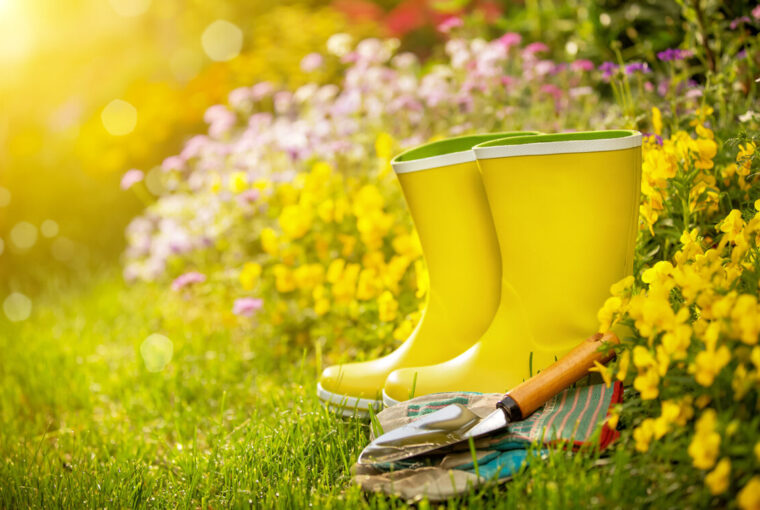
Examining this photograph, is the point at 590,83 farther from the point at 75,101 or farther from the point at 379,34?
the point at 75,101

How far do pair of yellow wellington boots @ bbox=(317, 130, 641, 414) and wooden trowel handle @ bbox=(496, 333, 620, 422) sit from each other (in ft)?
0.34

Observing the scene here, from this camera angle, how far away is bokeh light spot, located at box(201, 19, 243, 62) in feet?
17.3

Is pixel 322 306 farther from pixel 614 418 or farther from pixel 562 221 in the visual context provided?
pixel 614 418

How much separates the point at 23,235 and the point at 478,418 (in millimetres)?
3813

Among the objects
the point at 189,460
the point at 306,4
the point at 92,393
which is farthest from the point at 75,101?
the point at 189,460

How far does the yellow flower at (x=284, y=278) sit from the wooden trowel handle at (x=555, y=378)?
3.57 feet

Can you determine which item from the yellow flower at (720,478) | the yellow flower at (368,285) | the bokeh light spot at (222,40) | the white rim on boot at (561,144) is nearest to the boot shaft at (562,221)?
the white rim on boot at (561,144)

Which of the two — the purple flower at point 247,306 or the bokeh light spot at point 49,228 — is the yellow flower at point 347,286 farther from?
the bokeh light spot at point 49,228

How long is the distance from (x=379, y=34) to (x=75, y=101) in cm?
215

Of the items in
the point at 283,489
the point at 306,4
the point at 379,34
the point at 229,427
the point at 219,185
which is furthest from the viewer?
the point at 306,4

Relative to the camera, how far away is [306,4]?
5.57 m

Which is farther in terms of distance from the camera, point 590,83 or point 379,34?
point 379,34

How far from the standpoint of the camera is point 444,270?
154cm

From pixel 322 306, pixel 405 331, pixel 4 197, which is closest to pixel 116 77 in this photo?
pixel 4 197
